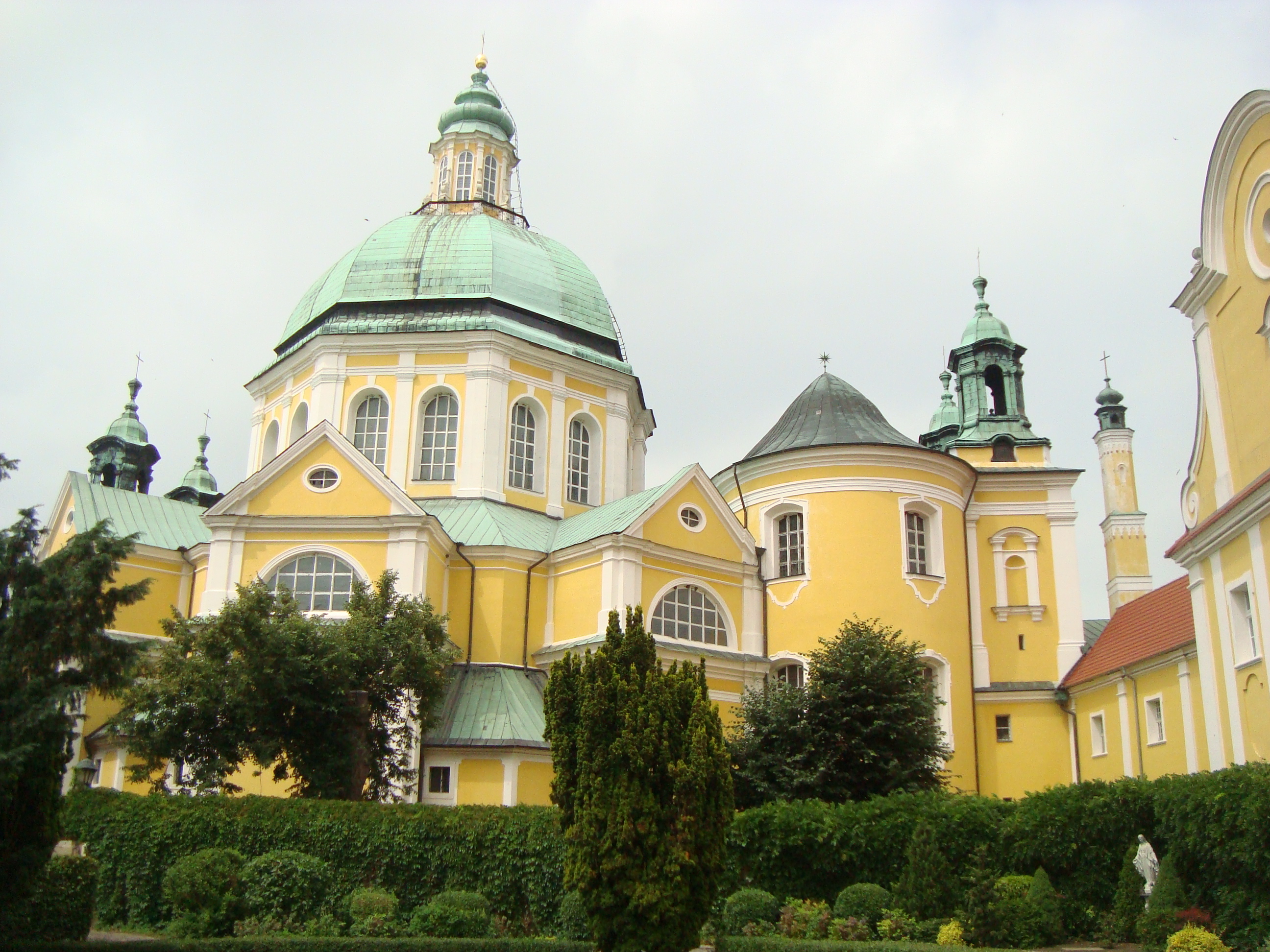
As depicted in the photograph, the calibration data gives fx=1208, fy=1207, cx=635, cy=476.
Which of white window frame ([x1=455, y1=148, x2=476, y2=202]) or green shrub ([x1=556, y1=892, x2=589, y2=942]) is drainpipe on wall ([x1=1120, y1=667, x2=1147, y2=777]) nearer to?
green shrub ([x1=556, y1=892, x2=589, y2=942])

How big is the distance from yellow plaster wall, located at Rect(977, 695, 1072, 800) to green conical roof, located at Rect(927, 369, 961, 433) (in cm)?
2013

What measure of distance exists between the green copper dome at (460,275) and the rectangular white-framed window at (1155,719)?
56.7 feet

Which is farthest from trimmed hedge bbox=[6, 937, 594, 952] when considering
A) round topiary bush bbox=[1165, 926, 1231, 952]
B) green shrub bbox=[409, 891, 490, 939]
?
round topiary bush bbox=[1165, 926, 1231, 952]

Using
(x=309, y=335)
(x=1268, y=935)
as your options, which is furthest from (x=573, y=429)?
(x=1268, y=935)

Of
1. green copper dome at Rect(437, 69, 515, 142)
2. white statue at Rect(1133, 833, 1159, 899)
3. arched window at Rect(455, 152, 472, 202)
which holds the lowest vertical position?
white statue at Rect(1133, 833, 1159, 899)

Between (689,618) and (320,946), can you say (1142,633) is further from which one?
(320,946)

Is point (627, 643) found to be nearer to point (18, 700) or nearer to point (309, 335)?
point (18, 700)

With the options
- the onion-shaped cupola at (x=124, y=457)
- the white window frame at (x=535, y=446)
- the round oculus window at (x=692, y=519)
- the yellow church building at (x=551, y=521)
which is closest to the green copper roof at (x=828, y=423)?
the yellow church building at (x=551, y=521)

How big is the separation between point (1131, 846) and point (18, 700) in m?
15.1

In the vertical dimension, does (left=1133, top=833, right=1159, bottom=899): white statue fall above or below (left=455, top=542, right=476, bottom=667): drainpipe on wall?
below

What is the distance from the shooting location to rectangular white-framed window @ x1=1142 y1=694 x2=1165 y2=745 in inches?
1045

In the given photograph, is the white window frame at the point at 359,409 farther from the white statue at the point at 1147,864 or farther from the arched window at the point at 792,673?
the white statue at the point at 1147,864

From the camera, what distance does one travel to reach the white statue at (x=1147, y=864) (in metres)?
17.0

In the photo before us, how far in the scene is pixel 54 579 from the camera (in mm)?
14344
